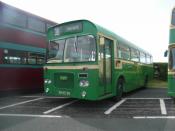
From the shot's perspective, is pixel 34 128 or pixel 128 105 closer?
pixel 34 128

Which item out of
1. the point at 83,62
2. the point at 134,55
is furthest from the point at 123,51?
the point at 83,62

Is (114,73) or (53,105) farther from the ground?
(114,73)

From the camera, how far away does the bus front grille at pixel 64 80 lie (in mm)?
10867

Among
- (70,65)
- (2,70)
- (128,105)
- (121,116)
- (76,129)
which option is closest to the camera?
(76,129)

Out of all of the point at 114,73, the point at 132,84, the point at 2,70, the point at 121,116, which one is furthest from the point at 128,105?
the point at 2,70

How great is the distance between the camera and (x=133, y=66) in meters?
15.6

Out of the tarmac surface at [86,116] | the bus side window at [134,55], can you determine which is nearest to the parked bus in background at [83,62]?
the tarmac surface at [86,116]

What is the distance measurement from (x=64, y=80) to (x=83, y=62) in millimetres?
1121

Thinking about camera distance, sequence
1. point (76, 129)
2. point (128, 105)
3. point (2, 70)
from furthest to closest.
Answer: point (2, 70) → point (128, 105) → point (76, 129)

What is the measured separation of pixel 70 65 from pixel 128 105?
2.85 meters

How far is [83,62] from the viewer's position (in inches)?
415

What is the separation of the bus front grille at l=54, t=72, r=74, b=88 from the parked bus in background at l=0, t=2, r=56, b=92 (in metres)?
3.69

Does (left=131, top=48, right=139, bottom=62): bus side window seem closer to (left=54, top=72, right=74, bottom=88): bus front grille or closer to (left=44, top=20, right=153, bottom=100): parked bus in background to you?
(left=44, top=20, right=153, bottom=100): parked bus in background

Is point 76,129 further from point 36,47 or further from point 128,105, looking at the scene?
point 36,47
